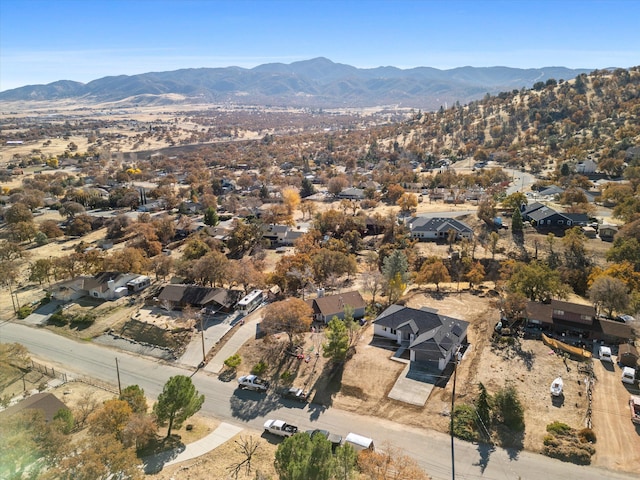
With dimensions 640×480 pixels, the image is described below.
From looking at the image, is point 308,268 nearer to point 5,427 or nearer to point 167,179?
point 5,427

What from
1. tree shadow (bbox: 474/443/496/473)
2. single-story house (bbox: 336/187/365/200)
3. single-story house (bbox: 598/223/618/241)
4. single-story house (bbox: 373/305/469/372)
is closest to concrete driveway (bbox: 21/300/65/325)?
single-story house (bbox: 373/305/469/372)

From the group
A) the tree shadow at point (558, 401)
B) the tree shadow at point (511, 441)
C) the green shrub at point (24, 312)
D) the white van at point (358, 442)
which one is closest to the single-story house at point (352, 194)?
the green shrub at point (24, 312)

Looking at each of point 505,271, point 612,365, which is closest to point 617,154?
point 505,271

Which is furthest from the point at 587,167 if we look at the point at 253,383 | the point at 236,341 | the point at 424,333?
the point at 253,383

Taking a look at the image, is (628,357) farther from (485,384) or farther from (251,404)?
(251,404)

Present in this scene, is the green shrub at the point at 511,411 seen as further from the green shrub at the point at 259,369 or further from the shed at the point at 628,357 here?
the green shrub at the point at 259,369
